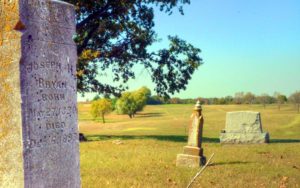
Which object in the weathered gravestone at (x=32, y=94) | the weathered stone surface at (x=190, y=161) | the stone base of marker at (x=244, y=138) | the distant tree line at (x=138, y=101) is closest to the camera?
the weathered gravestone at (x=32, y=94)

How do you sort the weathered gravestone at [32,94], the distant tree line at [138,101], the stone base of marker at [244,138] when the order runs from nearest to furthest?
1. the weathered gravestone at [32,94]
2. the stone base of marker at [244,138]
3. the distant tree line at [138,101]

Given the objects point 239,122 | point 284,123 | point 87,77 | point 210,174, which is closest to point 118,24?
point 87,77

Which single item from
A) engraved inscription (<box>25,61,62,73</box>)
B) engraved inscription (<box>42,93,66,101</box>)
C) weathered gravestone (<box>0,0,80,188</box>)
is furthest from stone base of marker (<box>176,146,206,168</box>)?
engraved inscription (<box>25,61,62,73</box>)

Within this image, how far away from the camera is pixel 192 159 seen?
1322cm

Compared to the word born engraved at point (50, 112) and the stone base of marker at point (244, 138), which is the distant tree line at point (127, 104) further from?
the word born engraved at point (50, 112)

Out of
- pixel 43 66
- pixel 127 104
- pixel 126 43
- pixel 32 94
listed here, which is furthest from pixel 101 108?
pixel 32 94

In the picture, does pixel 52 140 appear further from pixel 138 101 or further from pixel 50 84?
pixel 138 101

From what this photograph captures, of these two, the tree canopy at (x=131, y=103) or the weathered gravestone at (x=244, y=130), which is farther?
the tree canopy at (x=131, y=103)

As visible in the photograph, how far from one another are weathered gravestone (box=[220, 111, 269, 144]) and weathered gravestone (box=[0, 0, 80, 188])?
1643 centimetres

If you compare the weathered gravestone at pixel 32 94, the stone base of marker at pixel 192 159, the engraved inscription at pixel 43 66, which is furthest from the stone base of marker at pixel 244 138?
the engraved inscription at pixel 43 66

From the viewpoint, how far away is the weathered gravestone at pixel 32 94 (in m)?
4.48

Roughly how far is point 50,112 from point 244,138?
16.8 metres

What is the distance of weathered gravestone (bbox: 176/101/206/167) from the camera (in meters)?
13.2

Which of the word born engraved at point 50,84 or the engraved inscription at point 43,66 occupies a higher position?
the engraved inscription at point 43,66
